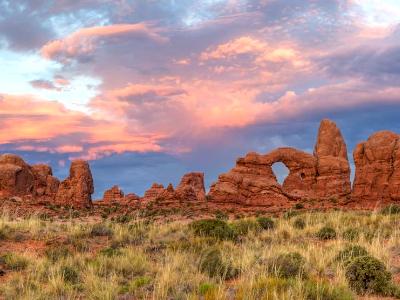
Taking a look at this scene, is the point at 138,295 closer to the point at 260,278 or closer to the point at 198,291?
the point at 198,291

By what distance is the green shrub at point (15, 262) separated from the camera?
12969mm

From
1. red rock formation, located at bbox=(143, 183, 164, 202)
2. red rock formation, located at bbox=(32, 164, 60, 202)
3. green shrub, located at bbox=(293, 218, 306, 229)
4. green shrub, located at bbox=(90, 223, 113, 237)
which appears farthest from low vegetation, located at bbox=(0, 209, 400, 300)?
red rock formation, located at bbox=(143, 183, 164, 202)

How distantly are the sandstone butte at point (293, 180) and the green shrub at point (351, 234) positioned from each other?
31.2 m

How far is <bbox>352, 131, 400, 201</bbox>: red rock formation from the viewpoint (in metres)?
47.1

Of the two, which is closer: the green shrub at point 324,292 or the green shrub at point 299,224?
the green shrub at point 324,292

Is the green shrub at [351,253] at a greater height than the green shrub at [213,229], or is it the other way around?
the green shrub at [213,229]

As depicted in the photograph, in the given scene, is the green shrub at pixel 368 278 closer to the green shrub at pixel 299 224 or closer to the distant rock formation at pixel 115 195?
the green shrub at pixel 299 224

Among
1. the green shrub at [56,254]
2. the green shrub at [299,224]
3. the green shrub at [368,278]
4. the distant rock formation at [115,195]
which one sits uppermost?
the distant rock formation at [115,195]

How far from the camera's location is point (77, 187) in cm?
5525

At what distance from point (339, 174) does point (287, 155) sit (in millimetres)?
6590

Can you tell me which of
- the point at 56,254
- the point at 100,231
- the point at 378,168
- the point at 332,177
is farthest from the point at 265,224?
the point at 332,177

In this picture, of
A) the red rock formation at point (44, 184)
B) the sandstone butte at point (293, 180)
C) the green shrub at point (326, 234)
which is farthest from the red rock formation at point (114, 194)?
the green shrub at point (326, 234)

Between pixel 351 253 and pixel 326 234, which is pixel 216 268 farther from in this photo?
pixel 326 234

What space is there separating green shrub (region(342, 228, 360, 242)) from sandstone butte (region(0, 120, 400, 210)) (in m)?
31.2
